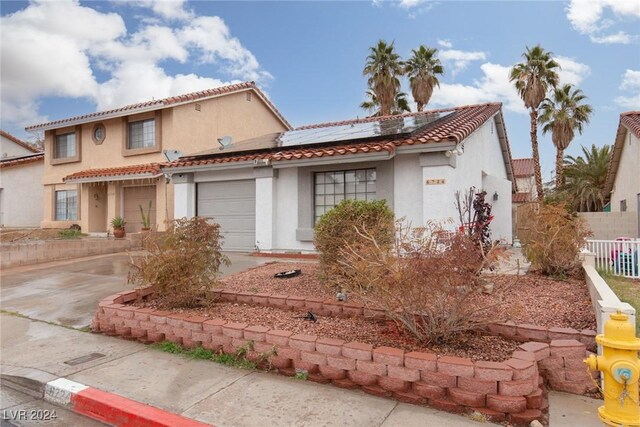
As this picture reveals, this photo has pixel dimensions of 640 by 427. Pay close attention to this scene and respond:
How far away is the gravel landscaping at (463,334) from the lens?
4.20 m

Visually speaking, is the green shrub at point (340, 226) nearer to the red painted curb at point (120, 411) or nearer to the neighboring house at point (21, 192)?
the red painted curb at point (120, 411)

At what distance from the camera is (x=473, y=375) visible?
11.4 feet

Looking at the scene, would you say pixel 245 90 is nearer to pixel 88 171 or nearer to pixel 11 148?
pixel 88 171

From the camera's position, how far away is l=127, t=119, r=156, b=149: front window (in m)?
17.4

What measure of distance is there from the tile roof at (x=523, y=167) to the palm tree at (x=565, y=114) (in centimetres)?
977

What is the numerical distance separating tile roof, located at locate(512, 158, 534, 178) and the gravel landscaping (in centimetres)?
3250

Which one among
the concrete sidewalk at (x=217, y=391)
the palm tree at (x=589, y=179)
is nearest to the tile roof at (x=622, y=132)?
the palm tree at (x=589, y=179)

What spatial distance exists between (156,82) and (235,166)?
1178cm

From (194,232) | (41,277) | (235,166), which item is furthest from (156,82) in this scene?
(194,232)

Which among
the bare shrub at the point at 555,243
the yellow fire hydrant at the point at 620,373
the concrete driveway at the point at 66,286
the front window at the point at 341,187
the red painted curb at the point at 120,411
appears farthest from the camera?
the front window at the point at 341,187

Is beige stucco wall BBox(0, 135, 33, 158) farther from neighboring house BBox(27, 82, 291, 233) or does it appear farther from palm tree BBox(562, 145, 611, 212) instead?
palm tree BBox(562, 145, 611, 212)

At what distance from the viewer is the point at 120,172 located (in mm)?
16609

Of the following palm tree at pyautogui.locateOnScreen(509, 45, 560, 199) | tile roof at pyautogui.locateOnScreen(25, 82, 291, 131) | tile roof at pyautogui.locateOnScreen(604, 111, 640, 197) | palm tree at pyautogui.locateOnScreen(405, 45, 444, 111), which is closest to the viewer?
tile roof at pyautogui.locateOnScreen(604, 111, 640, 197)

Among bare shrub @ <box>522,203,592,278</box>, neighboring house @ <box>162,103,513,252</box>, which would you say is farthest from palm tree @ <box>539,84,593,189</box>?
bare shrub @ <box>522,203,592,278</box>
